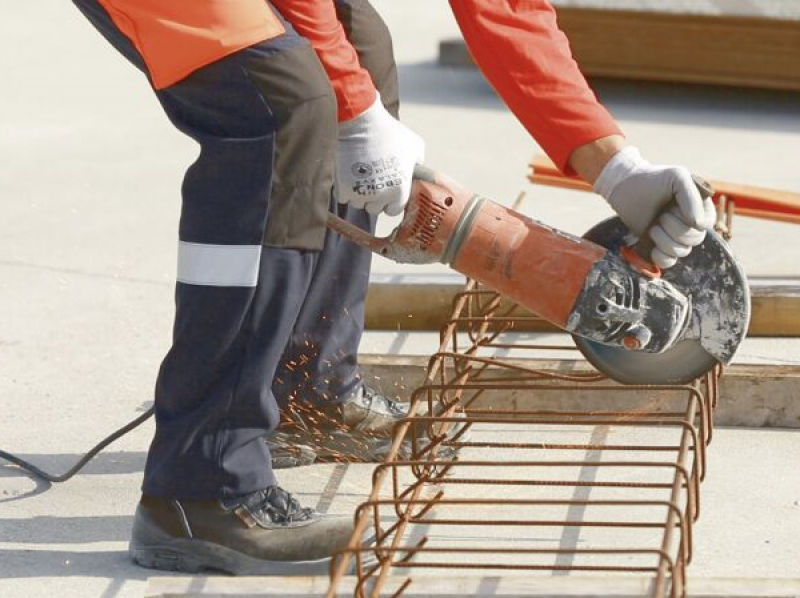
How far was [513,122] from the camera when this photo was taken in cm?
693

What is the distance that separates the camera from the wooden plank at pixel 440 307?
421cm

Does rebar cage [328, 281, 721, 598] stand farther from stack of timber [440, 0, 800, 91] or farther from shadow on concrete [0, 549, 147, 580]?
stack of timber [440, 0, 800, 91]

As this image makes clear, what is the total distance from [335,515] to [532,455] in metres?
0.58

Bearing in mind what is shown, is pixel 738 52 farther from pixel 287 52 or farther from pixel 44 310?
pixel 287 52

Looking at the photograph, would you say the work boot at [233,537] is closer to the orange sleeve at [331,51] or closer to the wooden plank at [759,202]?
the orange sleeve at [331,51]

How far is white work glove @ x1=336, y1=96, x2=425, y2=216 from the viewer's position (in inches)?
115

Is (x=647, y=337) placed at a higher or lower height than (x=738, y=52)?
higher

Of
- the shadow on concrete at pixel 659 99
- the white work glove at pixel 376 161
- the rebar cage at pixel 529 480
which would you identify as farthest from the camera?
the shadow on concrete at pixel 659 99

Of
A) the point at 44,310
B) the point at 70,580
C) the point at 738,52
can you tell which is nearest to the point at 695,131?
the point at 738,52

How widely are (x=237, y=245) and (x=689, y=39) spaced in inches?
183

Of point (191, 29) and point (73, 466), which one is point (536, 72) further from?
point (73, 466)

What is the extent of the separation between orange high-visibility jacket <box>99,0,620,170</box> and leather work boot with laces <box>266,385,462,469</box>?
79cm

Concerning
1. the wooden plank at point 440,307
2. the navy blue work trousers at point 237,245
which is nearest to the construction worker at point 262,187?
the navy blue work trousers at point 237,245

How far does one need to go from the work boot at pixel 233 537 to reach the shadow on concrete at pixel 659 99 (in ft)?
14.4
